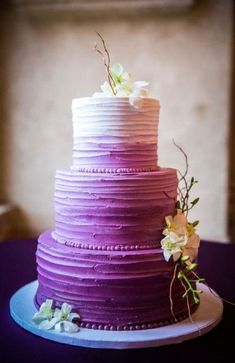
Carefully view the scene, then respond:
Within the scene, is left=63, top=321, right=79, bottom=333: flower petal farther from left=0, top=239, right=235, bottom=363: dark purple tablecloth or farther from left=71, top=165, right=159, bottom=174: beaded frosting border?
left=71, top=165, right=159, bottom=174: beaded frosting border

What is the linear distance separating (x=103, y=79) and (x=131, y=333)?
2.36m

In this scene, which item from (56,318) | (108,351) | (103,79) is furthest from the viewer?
(103,79)

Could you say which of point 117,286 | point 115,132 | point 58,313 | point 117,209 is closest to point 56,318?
point 58,313

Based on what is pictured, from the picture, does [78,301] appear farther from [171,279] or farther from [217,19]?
[217,19]

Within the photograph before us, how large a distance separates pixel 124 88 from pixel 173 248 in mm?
454

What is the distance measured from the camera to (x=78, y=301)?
3.56ft

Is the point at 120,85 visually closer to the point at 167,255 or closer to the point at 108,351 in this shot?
the point at 167,255

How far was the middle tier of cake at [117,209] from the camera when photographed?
110 cm

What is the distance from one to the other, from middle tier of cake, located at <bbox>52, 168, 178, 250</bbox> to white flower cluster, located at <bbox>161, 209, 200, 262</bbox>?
0.03 metres

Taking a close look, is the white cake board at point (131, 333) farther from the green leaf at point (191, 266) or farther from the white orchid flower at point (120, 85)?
the white orchid flower at point (120, 85)

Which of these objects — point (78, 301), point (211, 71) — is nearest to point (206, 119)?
point (211, 71)

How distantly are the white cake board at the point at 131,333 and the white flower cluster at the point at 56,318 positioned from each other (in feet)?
0.05

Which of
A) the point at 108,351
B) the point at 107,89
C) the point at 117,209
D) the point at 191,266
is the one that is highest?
the point at 107,89

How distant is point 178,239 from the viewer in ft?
3.59
